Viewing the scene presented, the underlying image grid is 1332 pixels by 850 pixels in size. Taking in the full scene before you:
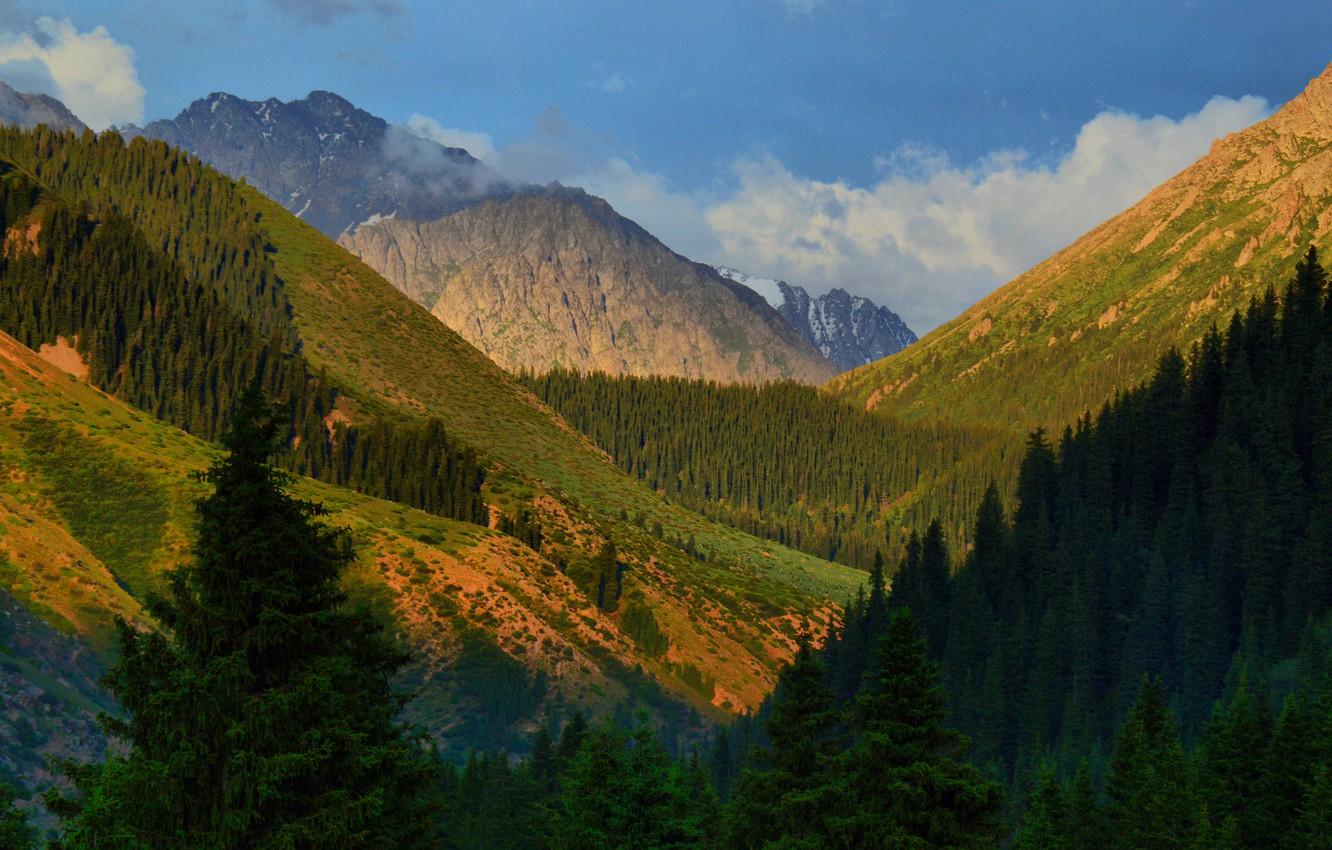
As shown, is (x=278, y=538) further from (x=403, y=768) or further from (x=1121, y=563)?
(x=1121, y=563)

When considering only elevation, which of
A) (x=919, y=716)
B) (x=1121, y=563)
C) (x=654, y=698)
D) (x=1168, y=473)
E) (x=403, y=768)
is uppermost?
(x=1168, y=473)

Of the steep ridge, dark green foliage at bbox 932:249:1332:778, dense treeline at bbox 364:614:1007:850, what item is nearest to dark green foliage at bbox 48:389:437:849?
dense treeline at bbox 364:614:1007:850

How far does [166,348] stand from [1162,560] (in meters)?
133

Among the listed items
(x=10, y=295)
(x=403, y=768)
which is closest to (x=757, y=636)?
(x=10, y=295)

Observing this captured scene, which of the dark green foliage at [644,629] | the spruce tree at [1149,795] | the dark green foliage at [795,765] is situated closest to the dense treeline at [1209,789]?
the spruce tree at [1149,795]

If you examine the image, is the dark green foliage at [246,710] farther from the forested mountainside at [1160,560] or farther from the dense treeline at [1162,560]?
the forested mountainside at [1160,560]

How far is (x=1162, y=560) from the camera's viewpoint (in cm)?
10112

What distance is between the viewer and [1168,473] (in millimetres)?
119375

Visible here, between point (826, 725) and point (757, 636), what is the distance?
478ft

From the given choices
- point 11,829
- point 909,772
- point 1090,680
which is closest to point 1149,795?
point 909,772

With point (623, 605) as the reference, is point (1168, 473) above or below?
above

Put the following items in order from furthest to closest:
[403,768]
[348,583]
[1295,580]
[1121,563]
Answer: [348,583] → [1121,563] → [1295,580] → [403,768]

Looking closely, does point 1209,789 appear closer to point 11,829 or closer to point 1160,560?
point 11,829

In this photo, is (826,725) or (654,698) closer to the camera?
(826,725)
